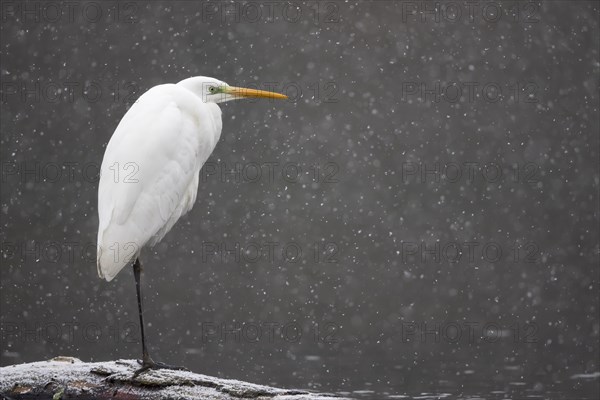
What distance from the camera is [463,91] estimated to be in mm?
12891

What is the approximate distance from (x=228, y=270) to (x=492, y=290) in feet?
12.5

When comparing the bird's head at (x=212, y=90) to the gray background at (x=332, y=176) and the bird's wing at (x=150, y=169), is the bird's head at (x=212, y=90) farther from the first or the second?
the gray background at (x=332, y=176)

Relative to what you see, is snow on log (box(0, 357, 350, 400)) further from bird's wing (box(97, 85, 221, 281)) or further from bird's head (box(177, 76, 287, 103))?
bird's head (box(177, 76, 287, 103))

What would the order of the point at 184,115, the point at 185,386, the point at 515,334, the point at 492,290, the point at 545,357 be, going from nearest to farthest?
1. the point at 185,386
2. the point at 184,115
3. the point at 545,357
4. the point at 515,334
5. the point at 492,290

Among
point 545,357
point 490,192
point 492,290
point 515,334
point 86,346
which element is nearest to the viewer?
point 545,357

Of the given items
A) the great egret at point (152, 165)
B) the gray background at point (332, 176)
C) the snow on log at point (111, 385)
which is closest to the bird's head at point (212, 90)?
the great egret at point (152, 165)

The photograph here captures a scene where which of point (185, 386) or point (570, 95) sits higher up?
point (570, 95)

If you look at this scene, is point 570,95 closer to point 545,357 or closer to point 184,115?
point 545,357

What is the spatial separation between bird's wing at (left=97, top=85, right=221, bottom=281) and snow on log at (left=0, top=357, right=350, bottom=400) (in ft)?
1.98

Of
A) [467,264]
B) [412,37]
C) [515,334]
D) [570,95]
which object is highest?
[412,37]

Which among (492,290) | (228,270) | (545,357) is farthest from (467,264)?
(545,357)

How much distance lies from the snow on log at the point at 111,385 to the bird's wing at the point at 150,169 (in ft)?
1.98

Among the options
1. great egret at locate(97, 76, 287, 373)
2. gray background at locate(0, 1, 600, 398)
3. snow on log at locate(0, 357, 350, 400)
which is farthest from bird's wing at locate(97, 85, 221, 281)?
gray background at locate(0, 1, 600, 398)

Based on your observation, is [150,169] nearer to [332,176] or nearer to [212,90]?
[212,90]
